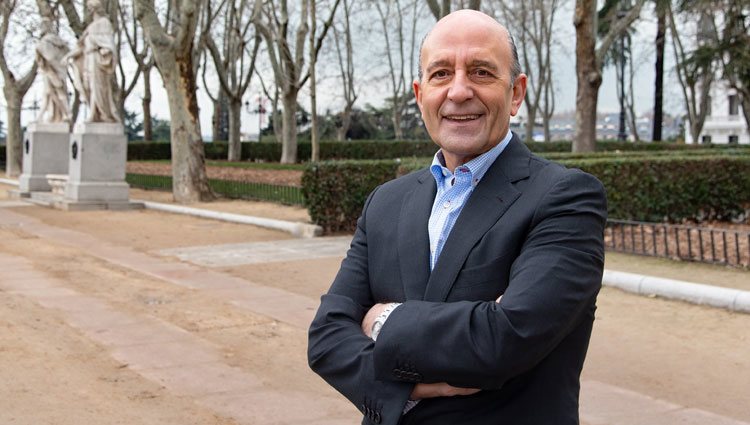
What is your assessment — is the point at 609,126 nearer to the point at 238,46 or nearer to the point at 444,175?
the point at 238,46

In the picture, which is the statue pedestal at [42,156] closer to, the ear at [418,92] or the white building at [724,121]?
the ear at [418,92]

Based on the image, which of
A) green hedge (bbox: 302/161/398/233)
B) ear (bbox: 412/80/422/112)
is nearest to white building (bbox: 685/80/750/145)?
green hedge (bbox: 302/161/398/233)

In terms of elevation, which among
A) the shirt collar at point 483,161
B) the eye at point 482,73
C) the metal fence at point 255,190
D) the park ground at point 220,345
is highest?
the eye at point 482,73

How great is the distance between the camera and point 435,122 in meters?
2.21

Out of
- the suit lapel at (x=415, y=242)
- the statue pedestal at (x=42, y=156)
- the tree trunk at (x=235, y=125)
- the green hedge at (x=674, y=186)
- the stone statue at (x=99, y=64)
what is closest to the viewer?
the suit lapel at (x=415, y=242)

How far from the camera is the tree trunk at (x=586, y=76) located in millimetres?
17688

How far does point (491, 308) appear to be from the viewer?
194cm

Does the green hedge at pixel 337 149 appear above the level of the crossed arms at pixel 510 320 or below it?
above

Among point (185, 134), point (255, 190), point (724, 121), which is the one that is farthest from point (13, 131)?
point (724, 121)

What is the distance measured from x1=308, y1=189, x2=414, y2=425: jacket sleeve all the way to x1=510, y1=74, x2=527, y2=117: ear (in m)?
0.52

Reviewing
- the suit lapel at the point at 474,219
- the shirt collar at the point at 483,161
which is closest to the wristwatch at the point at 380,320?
the suit lapel at the point at 474,219

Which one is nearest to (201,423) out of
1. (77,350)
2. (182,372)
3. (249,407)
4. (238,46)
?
(249,407)

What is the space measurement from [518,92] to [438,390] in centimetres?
80

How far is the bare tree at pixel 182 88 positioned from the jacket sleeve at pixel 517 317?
705 inches
